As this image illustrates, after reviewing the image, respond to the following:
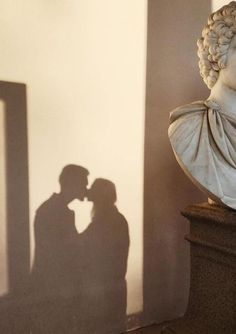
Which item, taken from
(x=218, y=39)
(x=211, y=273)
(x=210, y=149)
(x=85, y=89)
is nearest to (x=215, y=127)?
(x=210, y=149)

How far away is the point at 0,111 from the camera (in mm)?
1598

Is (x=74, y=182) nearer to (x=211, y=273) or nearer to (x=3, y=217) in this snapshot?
(x=3, y=217)

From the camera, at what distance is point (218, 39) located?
52.9 inches

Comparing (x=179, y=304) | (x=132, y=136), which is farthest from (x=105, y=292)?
(x=132, y=136)

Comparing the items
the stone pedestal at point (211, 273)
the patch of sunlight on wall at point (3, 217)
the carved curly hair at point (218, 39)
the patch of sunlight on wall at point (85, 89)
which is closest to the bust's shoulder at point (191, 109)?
the carved curly hair at point (218, 39)

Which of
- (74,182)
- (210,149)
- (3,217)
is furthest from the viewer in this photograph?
(74,182)

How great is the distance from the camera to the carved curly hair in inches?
51.8

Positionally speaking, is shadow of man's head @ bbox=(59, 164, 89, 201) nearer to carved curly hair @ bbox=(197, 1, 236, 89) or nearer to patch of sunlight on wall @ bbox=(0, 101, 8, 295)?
patch of sunlight on wall @ bbox=(0, 101, 8, 295)

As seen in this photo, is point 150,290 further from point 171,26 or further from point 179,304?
point 171,26

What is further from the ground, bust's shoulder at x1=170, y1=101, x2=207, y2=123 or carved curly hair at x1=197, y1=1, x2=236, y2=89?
carved curly hair at x1=197, y1=1, x2=236, y2=89

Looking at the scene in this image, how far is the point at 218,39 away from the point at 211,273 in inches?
34.8

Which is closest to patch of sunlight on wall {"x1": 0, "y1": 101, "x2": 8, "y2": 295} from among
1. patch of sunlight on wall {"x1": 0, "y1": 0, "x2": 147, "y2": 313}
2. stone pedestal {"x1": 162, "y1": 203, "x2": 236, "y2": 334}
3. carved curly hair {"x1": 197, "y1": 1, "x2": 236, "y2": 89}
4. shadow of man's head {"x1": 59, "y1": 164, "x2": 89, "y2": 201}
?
patch of sunlight on wall {"x1": 0, "y1": 0, "x2": 147, "y2": 313}

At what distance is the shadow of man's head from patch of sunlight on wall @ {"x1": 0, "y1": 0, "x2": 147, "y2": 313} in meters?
0.03

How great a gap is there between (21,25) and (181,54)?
938 mm
